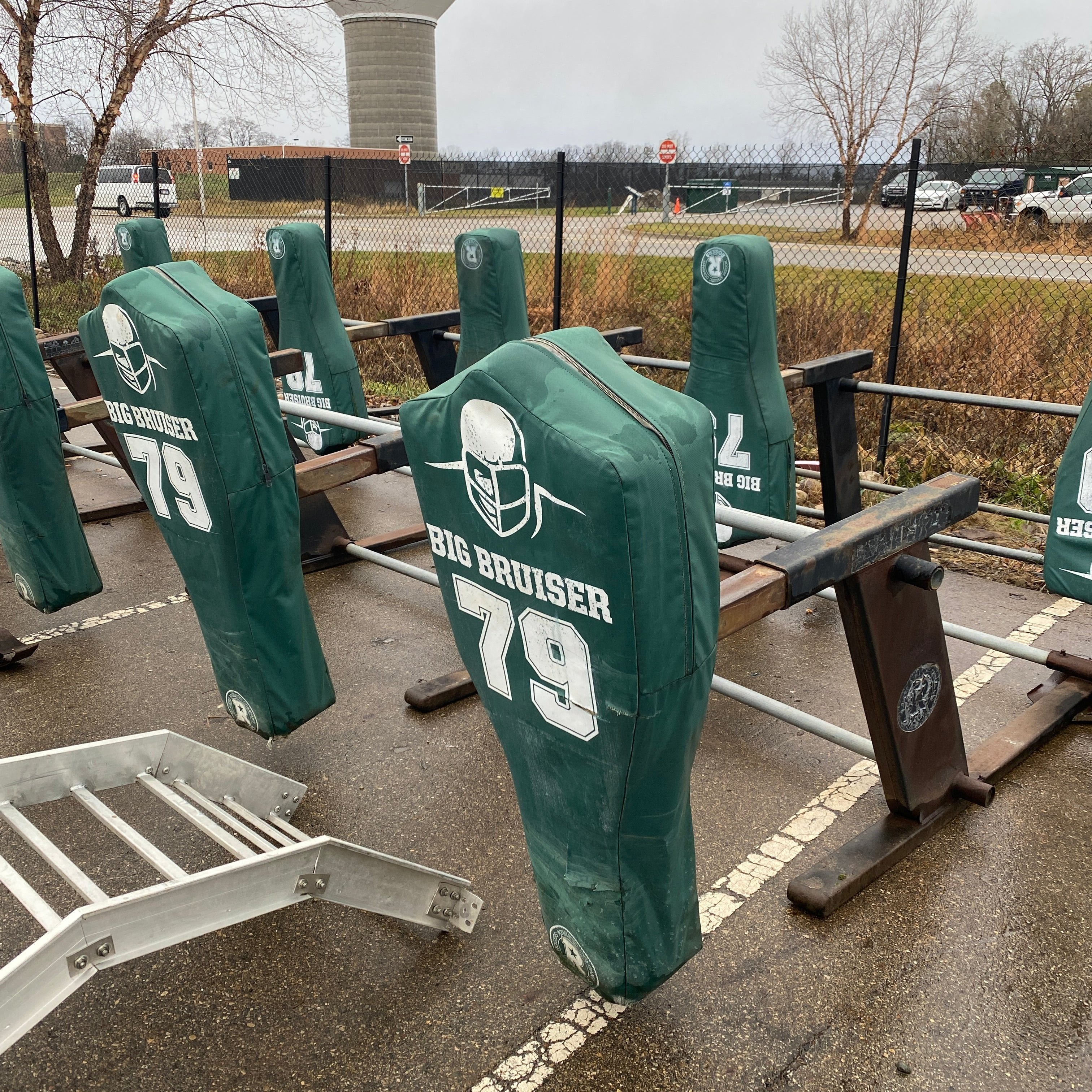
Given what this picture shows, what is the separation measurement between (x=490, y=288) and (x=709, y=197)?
6.90 metres

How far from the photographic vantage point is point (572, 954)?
1980mm

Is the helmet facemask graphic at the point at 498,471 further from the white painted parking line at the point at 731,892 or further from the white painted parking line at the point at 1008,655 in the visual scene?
the white painted parking line at the point at 1008,655

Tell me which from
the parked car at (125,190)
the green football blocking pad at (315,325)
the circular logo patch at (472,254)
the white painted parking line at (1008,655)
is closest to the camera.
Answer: the white painted parking line at (1008,655)

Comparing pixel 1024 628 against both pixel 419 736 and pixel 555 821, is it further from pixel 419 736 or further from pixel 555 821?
pixel 555 821

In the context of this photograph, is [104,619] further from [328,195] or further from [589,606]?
[328,195]

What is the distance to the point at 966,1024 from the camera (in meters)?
2.36

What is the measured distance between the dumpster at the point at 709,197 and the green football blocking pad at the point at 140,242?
597 centimetres

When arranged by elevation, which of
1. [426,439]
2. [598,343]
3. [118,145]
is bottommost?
[426,439]

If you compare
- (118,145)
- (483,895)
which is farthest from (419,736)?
(118,145)

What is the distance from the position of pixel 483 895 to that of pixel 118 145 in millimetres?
20059

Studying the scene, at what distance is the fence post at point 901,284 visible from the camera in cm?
681

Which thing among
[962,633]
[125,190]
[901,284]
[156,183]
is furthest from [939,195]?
[125,190]

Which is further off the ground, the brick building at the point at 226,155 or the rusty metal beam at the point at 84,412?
the brick building at the point at 226,155

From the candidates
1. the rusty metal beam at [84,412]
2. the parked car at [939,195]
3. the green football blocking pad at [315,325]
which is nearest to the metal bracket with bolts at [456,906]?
the rusty metal beam at [84,412]
